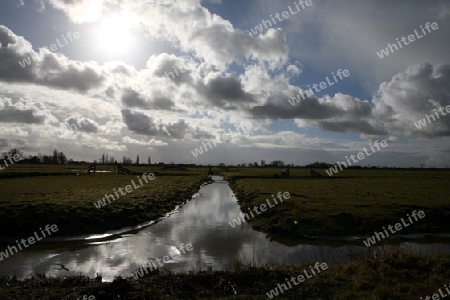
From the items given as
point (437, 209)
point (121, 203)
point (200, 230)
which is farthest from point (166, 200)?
point (437, 209)

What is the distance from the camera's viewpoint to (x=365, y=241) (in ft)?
69.8

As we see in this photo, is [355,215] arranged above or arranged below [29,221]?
below

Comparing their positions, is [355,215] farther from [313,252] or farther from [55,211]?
[55,211]

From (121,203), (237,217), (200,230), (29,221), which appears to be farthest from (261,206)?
(29,221)

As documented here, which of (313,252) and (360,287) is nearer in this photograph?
(360,287)

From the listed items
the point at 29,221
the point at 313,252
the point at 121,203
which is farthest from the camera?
the point at 121,203

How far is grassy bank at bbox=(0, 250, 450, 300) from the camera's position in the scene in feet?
33.7

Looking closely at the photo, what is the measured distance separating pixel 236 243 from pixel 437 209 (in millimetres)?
20342

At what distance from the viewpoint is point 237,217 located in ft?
102

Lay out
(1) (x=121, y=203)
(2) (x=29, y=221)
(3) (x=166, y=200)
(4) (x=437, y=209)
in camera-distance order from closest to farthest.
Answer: (2) (x=29, y=221)
(4) (x=437, y=209)
(1) (x=121, y=203)
(3) (x=166, y=200)

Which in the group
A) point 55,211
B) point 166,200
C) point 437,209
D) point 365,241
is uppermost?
point 55,211

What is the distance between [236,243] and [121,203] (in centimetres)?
1552

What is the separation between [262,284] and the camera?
36.8 ft

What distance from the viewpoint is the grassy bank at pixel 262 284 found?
33.7ft
